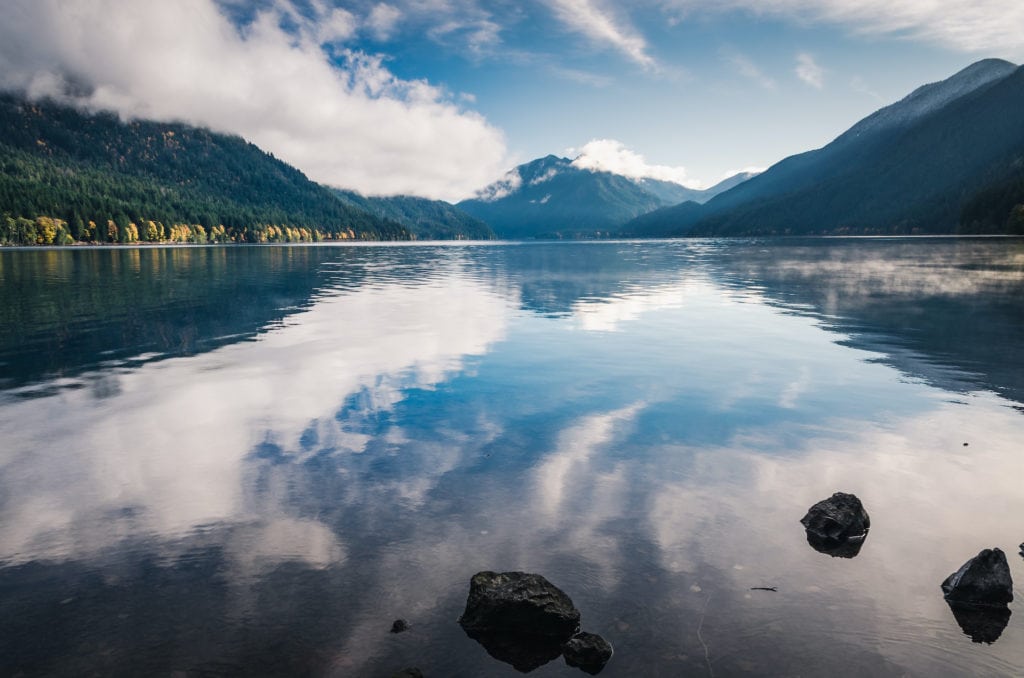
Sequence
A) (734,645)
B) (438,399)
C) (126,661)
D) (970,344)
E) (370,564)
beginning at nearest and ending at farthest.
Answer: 1. (126,661)
2. (734,645)
3. (370,564)
4. (438,399)
5. (970,344)

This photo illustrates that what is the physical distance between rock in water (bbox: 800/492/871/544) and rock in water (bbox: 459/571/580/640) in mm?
5894

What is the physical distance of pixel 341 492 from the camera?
44.2 feet

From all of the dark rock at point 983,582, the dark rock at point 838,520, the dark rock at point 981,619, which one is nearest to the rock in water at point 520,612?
the dark rock at point 838,520

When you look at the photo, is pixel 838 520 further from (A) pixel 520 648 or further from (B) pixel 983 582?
(A) pixel 520 648

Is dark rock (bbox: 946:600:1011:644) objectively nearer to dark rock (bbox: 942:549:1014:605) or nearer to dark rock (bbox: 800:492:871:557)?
dark rock (bbox: 942:549:1014:605)

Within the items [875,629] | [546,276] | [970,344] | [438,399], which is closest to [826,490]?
[875,629]

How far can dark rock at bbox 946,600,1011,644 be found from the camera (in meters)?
8.90

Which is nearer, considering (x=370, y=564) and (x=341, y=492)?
(x=370, y=564)

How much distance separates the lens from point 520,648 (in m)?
8.70

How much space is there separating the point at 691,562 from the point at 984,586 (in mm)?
4674

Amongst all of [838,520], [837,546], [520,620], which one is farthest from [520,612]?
[838,520]

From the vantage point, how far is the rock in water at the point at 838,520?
453 inches

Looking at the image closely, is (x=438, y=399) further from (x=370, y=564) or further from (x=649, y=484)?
(x=370, y=564)

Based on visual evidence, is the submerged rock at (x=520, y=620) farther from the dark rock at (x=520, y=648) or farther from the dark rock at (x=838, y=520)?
the dark rock at (x=838, y=520)
